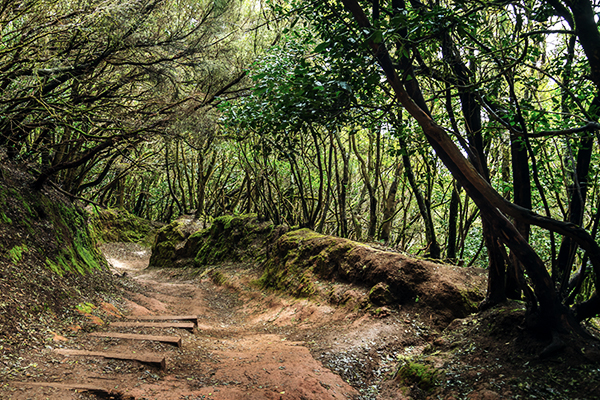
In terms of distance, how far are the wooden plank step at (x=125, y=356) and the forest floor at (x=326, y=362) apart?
7 cm

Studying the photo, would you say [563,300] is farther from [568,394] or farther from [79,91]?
[79,91]

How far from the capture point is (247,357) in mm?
5535

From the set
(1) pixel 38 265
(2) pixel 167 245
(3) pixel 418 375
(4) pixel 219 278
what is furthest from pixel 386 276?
(2) pixel 167 245

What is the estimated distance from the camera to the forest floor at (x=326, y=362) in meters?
3.61

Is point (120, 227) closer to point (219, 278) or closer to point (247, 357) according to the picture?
point (219, 278)

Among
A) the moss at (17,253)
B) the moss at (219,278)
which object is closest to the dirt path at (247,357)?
the moss at (17,253)

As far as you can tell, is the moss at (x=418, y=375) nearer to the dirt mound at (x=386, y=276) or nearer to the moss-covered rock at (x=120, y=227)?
the dirt mound at (x=386, y=276)

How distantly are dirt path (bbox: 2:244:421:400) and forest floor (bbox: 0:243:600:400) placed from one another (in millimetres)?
15

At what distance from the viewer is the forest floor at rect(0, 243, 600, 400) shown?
3611 mm

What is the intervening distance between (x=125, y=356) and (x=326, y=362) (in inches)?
106

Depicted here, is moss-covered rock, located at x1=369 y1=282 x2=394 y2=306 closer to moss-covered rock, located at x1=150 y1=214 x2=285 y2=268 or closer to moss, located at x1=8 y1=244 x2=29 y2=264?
moss, located at x1=8 y1=244 x2=29 y2=264

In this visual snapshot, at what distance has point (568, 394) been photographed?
3.37 meters

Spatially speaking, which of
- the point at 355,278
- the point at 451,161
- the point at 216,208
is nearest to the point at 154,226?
the point at 216,208

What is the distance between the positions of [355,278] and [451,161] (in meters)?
4.07
